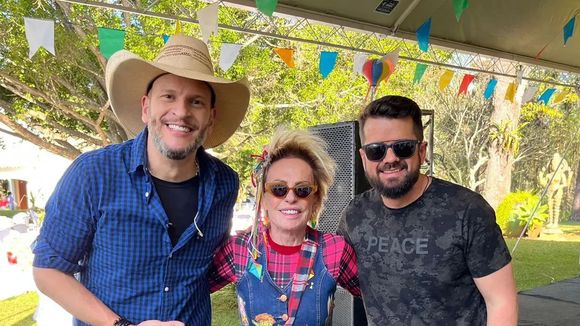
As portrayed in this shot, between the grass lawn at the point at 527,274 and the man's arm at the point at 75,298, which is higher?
the man's arm at the point at 75,298

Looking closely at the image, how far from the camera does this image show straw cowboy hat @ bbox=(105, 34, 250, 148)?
5.81 feet

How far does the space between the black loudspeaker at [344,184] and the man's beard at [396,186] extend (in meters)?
1.66

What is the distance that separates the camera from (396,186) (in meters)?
1.70

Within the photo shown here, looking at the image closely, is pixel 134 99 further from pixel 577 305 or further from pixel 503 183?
pixel 503 183

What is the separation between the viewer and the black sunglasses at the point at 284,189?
5.74ft

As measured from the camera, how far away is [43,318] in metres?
4.32

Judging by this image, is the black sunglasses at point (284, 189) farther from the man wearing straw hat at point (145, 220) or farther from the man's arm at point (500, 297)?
the man's arm at point (500, 297)

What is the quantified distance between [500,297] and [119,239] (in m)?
1.29

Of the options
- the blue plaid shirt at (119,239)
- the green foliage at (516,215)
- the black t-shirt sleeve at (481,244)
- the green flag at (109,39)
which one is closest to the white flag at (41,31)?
the green flag at (109,39)

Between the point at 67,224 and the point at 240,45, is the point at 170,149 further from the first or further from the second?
the point at 240,45

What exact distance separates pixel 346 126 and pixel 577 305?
13.5 feet

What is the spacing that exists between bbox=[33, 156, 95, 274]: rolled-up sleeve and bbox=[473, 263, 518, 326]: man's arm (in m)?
1.34

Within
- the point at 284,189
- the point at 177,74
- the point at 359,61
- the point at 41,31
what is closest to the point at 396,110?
the point at 284,189

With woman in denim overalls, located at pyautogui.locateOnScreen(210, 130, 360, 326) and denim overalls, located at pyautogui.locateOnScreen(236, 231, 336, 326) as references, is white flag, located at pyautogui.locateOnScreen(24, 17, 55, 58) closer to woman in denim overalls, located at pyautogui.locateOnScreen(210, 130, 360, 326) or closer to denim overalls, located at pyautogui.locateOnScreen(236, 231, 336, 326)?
woman in denim overalls, located at pyautogui.locateOnScreen(210, 130, 360, 326)
